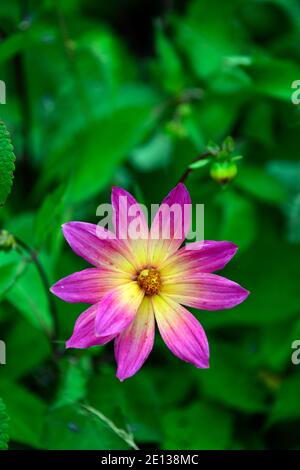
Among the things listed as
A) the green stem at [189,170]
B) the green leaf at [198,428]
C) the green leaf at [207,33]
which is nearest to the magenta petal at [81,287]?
the green stem at [189,170]

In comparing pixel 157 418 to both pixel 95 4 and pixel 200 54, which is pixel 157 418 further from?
pixel 95 4

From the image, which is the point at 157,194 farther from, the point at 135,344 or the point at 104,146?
the point at 135,344

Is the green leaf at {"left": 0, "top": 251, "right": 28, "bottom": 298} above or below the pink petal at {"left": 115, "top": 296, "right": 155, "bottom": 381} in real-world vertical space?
above

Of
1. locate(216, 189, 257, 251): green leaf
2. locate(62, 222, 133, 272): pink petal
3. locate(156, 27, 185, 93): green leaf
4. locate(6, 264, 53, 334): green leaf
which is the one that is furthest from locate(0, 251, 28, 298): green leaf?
locate(156, 27, 185, 93): green leaf

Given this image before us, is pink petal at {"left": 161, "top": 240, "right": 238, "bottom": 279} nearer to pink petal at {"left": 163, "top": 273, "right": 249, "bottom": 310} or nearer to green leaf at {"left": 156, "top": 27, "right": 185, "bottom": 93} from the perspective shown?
pink petal at {"left": 163, "top": 273, "right": 249, "bottom": 310}

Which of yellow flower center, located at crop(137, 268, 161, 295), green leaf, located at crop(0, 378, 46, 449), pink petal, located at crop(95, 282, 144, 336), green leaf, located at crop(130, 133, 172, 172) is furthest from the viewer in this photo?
green leaf, located at crop(130, 133, 172, 172)

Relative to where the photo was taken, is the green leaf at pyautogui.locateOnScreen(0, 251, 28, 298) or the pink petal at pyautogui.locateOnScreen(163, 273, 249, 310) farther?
the green leaf at pyautogui.locateOnScreen(0, 251, 28, 298)
